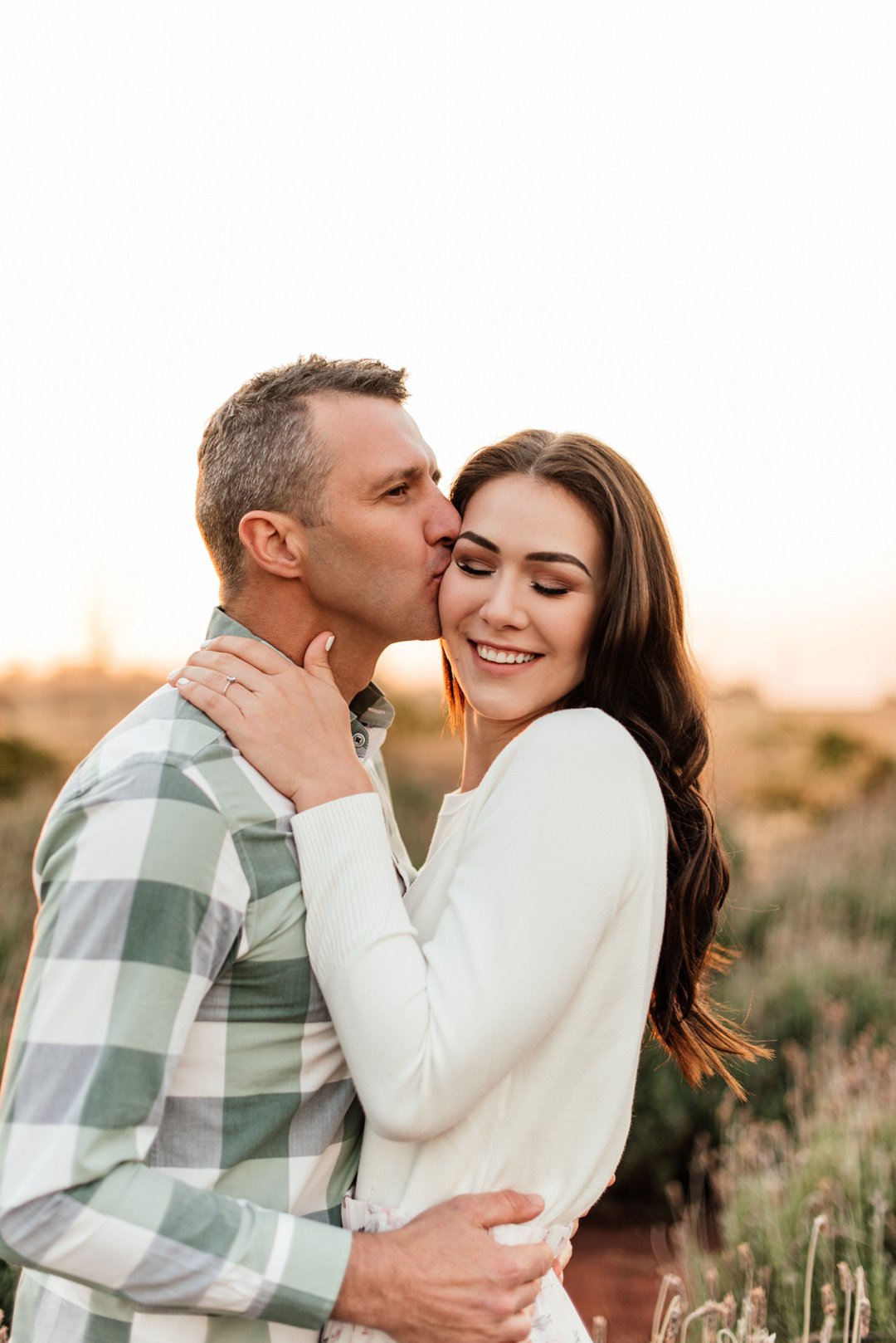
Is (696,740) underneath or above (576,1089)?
above

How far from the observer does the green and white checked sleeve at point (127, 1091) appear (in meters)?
1.59

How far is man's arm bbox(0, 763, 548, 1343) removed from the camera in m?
1.59

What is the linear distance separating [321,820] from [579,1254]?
→ 171 inches

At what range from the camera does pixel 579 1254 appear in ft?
17.9

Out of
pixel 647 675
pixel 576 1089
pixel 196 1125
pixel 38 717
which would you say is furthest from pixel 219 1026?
pixel 38 717

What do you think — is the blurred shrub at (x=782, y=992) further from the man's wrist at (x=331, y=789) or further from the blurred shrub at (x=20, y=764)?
the blurred shrub at (x=20, y=764)

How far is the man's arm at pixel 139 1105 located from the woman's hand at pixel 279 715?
0.62 feet

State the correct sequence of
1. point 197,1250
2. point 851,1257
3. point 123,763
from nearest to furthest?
point 197,1250 → point 123,763 → point 851,1257

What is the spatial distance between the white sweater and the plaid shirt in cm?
10

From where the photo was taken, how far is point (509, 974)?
176 centimetres

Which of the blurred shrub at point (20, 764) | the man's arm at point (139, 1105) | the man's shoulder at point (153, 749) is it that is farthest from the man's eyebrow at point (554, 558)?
the blurred shrub at point (20, 764)

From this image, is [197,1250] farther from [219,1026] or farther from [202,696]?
[202,696]

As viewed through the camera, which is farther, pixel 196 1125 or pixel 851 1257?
pixel 851 1257

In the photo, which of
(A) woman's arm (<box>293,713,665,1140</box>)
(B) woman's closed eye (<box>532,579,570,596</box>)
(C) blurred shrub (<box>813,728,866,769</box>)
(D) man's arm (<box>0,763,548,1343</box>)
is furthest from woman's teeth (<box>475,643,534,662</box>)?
(C) blurred shrub (<box>813,728,866,769</box>)
